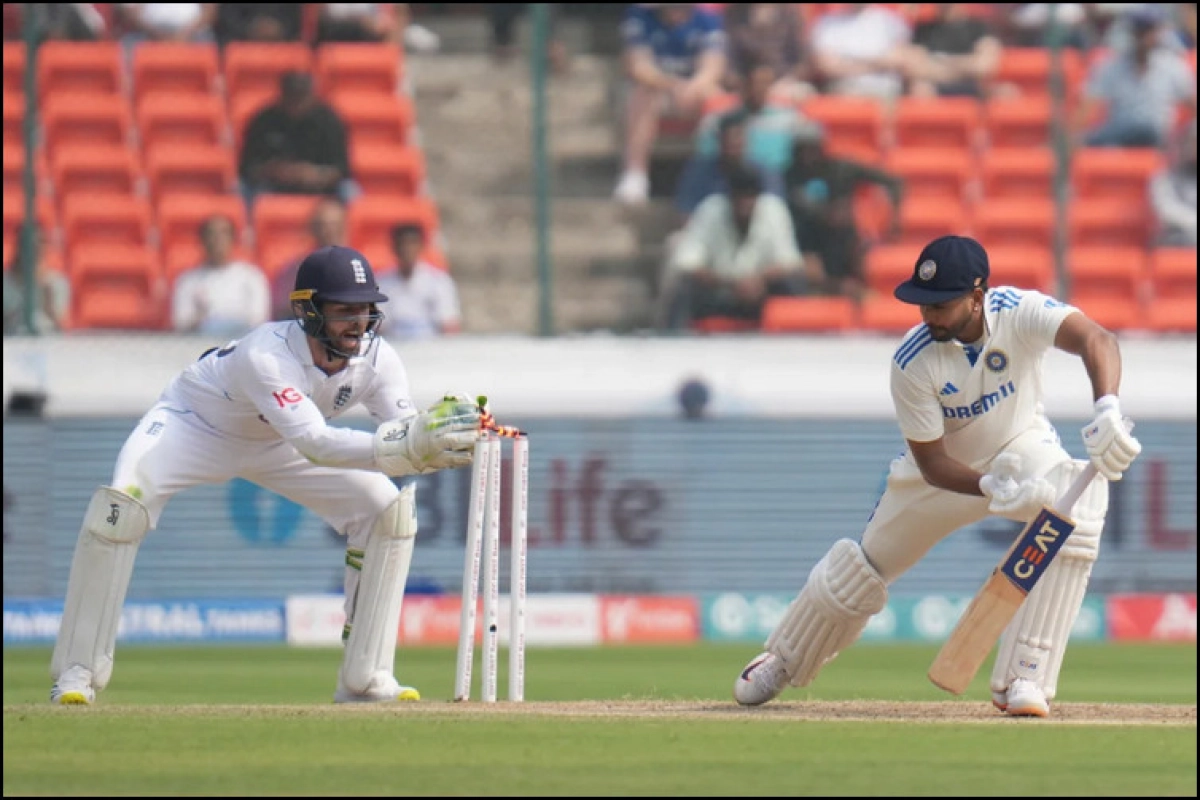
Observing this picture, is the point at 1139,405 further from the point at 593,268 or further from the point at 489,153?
the point at 489,153

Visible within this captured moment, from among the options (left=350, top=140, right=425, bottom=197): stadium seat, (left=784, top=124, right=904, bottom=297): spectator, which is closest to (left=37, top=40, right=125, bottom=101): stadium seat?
(left=350, top=140, right=425, bottom=197): stadium seat

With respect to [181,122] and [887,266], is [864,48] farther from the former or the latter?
[181,122]

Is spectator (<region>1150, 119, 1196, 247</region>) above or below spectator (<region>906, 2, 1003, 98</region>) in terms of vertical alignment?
below

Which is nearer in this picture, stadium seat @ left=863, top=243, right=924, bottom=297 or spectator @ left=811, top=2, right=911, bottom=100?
stadium seat @ left=863, top=243, right=924, bottom=297

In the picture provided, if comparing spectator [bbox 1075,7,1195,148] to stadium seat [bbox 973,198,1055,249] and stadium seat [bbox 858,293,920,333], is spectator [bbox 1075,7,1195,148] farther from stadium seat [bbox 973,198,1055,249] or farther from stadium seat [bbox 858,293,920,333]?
stadium seat [bbox 858,293,920,333]

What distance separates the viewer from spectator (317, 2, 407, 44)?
13416 millimetres

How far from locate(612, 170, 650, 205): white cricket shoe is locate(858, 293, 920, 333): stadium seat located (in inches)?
57.0

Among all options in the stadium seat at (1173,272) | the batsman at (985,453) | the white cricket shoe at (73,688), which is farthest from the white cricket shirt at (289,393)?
the stadium seat at (1173,272)

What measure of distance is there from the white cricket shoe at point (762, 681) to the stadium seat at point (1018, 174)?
690 cm

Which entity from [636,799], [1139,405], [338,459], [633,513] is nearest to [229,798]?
[636,799]

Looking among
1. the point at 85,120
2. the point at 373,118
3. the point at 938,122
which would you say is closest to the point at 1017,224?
the point at 938,122

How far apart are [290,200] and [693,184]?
7.41ft

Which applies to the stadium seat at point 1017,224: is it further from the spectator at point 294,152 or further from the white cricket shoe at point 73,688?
the white cricket shoe at point 73,688

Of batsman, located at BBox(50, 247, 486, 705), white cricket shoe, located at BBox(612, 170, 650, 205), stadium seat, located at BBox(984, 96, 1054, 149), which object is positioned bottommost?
batsman, located at BBox(50, 247, 486, 705)
